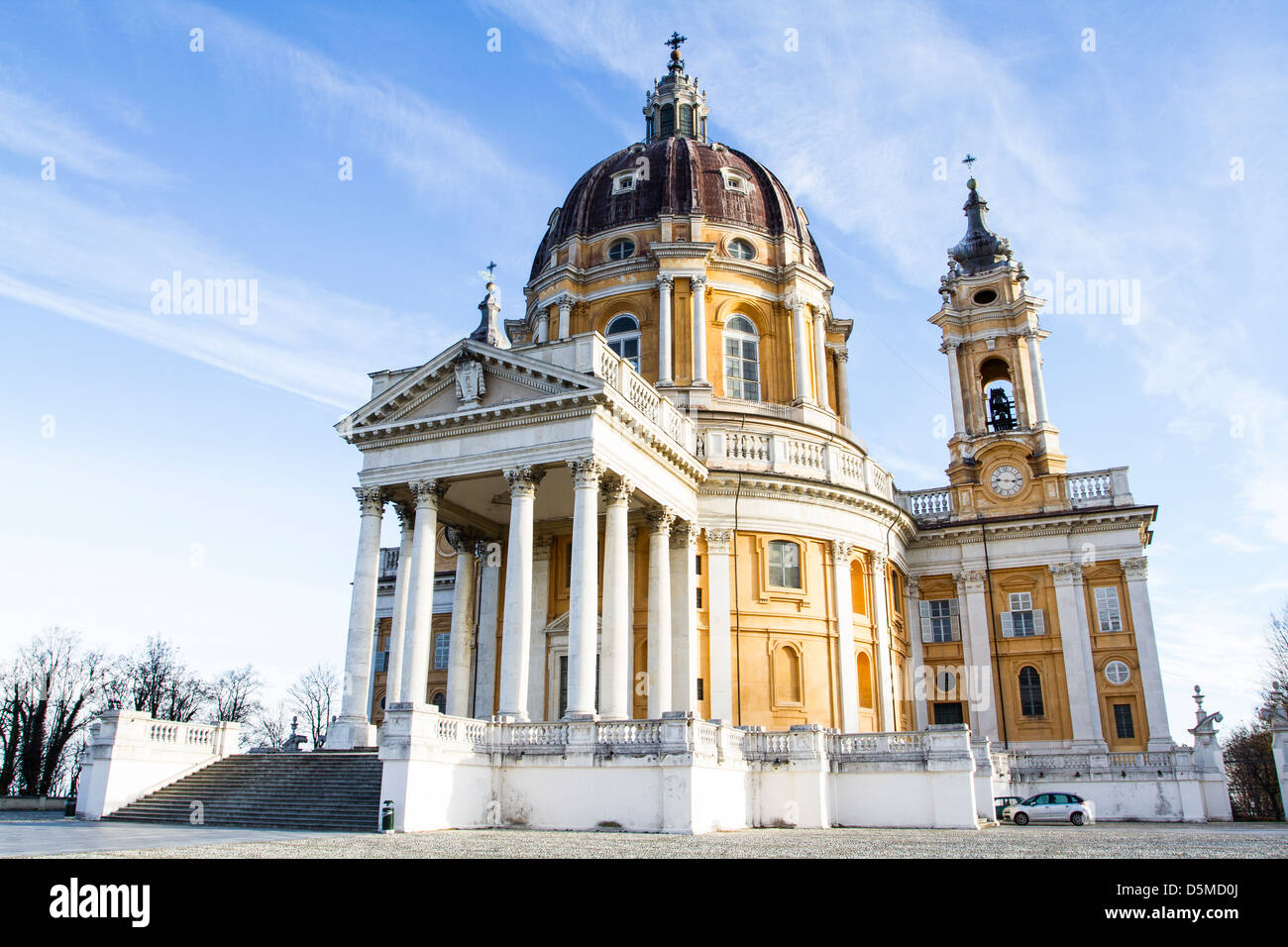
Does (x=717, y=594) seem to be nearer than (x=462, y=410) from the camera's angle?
No

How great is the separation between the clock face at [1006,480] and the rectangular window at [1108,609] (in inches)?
193

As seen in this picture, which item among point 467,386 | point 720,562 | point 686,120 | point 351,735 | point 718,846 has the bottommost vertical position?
point 718,846

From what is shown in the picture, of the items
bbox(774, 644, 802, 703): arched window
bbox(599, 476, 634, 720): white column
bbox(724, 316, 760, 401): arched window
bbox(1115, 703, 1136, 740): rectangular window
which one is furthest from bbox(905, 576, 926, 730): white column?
bbox(599, 476, 634, 720): white column

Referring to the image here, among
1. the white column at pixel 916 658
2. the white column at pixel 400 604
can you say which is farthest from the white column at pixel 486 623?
the white column at pixel 916 658

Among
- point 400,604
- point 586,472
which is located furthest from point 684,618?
point 400,604

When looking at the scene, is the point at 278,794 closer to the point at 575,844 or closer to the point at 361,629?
the point at 361,629

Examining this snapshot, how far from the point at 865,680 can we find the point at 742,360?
12.5 m

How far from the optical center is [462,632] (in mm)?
29781

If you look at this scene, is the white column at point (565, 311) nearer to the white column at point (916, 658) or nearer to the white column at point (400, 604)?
the white column at point (400, 604)

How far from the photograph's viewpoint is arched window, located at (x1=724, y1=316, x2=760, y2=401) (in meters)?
36.6

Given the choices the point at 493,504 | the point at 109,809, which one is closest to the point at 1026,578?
the point at 493,504
